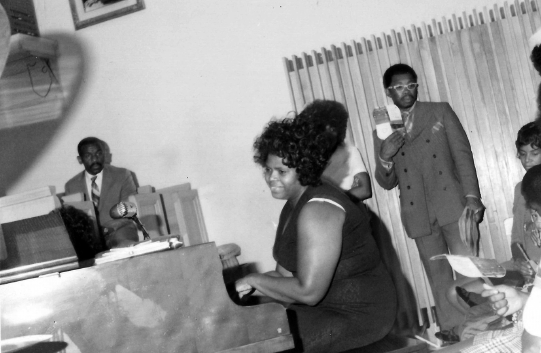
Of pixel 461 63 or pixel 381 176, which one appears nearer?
pixel 381 176

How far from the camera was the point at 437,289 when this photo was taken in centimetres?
478

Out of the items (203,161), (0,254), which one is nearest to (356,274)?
(0,254)

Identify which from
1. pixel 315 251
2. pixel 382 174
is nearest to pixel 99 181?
pixel 382 174

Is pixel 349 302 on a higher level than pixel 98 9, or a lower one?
lower

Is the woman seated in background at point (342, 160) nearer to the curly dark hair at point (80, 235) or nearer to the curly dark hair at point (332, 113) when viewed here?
the curly dark hair at point (332, 113)

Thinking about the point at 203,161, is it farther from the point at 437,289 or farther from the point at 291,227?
the point at 291,227

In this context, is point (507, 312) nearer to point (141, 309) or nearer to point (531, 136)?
point (141, 309)

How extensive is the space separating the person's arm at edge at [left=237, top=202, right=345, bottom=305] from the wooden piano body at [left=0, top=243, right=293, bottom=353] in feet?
0.70

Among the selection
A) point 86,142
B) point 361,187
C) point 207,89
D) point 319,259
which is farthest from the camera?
point 207,89

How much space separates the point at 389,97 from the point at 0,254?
3695 millimetres

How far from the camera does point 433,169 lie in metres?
4.80

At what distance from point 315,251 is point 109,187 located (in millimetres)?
3761

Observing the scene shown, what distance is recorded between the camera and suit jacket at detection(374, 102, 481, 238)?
4673mm

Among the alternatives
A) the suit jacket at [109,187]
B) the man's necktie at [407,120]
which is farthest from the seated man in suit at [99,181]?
the man's necktie at [407,120]
